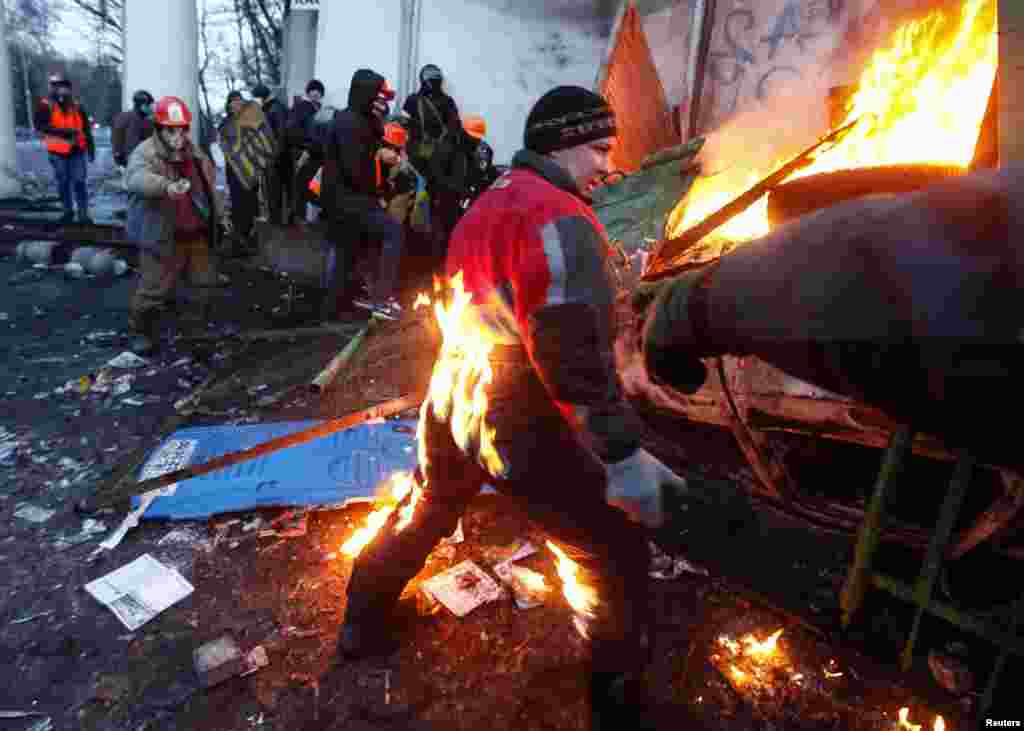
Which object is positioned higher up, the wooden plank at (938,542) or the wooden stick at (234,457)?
the wooden plank at (938,542)

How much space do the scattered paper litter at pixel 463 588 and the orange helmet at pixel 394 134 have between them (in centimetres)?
579

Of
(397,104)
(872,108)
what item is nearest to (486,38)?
(397,104)

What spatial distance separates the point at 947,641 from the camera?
2.67 m

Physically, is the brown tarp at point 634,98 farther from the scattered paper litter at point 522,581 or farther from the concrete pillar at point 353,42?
the concrete pillar at point 353,42

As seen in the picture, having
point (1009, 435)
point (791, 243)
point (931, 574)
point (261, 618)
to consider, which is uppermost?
point (791, 243)

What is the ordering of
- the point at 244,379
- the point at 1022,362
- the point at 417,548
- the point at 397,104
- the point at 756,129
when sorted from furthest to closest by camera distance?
the point at 397,104
the point at 244,379
the point at 756,129
the point at 417,548
the point at 1022,362

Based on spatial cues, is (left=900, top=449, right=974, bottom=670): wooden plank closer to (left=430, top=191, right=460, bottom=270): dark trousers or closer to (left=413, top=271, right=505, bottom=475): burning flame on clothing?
(left=413, top=271, right=505, bottom=475): burning flame on clothing

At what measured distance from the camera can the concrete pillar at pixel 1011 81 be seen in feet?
7.48

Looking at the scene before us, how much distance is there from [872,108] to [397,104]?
8498 mm

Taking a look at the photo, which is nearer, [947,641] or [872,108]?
[947,641]

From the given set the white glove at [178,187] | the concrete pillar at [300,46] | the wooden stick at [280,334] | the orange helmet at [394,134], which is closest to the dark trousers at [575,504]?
the wooden stick at [280,334]

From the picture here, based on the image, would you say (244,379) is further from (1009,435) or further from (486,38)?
(486,38)

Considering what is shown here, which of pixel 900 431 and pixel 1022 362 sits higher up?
pixel 1022 362

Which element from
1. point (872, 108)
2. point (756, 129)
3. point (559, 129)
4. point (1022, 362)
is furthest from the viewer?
point (756, 129)
